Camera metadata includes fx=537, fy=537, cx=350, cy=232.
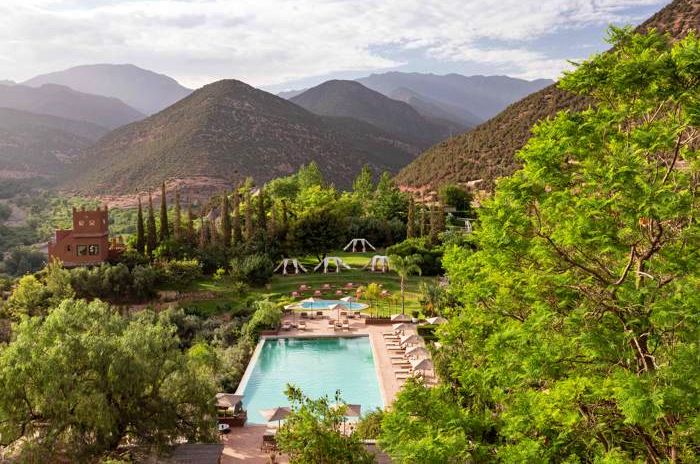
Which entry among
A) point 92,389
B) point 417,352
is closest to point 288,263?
point 417,352

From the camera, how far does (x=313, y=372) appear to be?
25.8 metres

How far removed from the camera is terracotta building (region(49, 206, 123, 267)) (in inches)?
1513

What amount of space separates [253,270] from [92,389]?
2637 cm

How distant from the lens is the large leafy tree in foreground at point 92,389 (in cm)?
1273

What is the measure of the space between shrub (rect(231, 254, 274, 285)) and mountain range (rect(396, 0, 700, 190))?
113 feet

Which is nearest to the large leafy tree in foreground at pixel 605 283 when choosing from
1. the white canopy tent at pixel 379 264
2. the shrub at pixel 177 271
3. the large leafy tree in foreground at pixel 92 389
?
the large leafy tree in foreground at pixel 92 389

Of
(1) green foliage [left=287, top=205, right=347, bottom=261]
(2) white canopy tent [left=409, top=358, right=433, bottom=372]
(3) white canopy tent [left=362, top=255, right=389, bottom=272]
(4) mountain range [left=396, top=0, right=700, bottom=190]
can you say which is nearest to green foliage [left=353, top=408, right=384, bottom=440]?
A: (2) white canopy tent [left=409, top=358, right=433, bottom=372]

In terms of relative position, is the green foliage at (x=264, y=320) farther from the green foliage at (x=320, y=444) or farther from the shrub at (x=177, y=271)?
the green foliage at (x=320, y=444)

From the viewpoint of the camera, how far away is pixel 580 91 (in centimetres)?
960

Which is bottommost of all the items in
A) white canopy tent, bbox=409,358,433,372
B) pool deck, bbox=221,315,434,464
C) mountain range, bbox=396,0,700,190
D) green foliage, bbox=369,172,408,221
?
pool deck, bbox=221,315,434,464

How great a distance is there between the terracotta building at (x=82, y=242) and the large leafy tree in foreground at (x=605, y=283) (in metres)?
34.3

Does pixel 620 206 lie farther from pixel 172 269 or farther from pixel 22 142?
pixel 22 142

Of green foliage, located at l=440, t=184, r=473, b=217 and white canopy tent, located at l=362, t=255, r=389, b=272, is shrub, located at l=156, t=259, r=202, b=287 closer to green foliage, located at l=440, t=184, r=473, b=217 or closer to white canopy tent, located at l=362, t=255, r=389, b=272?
white canopy tent, located at l=362, t=255, r=389, b=272

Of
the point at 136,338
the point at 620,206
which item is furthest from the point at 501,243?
the point at 136,338
